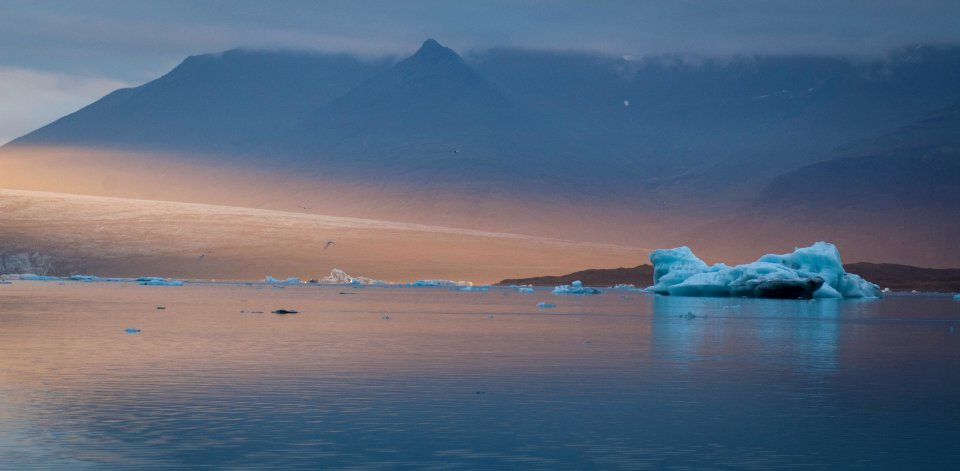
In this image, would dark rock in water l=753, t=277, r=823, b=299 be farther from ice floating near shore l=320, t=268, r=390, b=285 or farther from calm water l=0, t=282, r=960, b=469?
ice floating near shore l=320, t=268, r=390, b=285

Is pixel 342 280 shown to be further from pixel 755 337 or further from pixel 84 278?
pixel 755 337

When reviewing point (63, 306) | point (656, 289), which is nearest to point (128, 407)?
point (63, 306)

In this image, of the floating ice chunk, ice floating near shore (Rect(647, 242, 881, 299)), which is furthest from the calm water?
the floating ice chunk

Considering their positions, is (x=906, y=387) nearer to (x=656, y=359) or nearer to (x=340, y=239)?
(x=656, y=359)

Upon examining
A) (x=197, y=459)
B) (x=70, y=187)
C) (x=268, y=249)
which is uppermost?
(x=70, y=187)

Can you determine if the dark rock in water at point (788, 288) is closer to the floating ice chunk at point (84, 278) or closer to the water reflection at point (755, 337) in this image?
the water reflection at point (755, 337)

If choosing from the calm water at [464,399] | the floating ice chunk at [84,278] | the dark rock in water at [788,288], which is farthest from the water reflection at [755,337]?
the floating ice chunk at [84,278]

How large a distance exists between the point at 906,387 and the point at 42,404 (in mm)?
13310

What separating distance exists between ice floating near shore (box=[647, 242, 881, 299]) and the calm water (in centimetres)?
3121

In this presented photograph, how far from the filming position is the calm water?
39.8 feet

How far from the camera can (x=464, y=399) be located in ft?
52.9

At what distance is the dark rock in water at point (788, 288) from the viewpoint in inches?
2413

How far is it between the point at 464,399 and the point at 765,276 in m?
47.8

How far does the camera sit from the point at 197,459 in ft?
37.7
